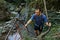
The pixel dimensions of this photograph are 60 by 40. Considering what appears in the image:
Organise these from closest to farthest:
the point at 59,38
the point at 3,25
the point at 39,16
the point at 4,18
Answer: the point at 59,38 → the point at 39,16 → the point at 3,25 → the point at 4,18

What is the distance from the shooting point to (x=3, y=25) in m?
15.5

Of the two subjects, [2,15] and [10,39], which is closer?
[10,39]

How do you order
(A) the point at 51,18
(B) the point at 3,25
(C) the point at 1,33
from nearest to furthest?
(A) the point at 51,18, (C) the point at 1,33, (B) the point at 3,25

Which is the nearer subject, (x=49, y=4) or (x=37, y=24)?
(x=37, y=24)

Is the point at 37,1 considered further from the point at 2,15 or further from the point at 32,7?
the point at 2,15

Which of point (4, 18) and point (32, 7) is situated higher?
point (32, 7)

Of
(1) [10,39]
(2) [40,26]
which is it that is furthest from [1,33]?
(2) [40,26]

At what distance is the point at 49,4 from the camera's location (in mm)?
13227

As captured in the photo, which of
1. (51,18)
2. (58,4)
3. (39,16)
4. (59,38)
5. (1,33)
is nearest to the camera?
(59,38)

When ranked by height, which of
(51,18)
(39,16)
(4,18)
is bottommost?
(4,18)

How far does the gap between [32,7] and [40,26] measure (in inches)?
257

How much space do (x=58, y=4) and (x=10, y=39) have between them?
343 cm

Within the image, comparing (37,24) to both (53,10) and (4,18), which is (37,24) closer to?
(53,10)

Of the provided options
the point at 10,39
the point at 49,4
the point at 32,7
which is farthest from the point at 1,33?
the point at 49,4
